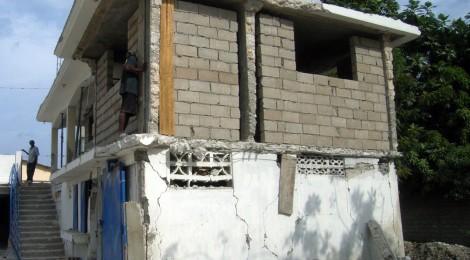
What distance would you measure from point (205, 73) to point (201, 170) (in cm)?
143

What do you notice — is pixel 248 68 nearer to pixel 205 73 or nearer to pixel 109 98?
pixel 205 73

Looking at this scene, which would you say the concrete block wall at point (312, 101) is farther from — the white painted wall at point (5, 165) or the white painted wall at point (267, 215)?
the white painted wall at point (5, 165)

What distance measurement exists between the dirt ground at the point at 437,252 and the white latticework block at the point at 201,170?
214 inches

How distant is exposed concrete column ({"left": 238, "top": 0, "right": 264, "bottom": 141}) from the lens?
23.5ft

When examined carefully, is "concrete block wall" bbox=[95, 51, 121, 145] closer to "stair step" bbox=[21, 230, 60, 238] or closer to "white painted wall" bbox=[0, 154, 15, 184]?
"stair step" bbox=[21, 230, 60, 238]

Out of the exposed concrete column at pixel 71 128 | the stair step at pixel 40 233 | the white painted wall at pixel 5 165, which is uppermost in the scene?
the exposed concrete column at pixel 71 128

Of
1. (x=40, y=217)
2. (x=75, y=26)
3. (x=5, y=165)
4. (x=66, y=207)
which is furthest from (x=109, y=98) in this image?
(x=5, y=165)

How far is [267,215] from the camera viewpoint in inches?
278

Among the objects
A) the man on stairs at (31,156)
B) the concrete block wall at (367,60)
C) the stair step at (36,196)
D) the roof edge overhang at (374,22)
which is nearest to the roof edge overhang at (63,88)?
the man on stairs at (31,156)

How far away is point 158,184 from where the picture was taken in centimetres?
628

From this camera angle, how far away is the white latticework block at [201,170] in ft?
21.5

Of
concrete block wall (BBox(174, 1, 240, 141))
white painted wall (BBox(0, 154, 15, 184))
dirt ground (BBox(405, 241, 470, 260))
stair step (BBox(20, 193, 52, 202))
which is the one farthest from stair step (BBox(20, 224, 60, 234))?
dirt ground (BBox(405, 241, 470, 260))

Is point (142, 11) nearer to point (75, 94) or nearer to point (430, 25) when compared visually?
point (75, 94)

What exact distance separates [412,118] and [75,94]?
31.0 ft
